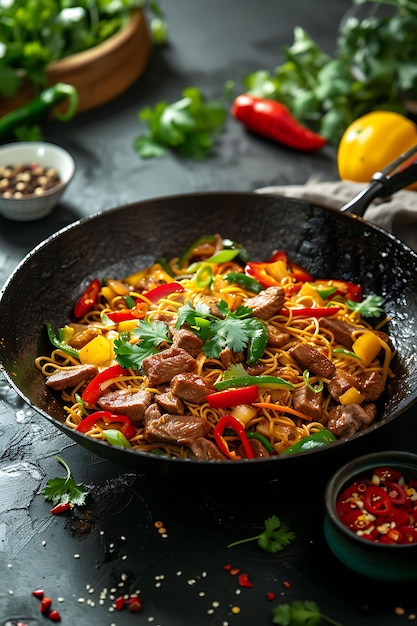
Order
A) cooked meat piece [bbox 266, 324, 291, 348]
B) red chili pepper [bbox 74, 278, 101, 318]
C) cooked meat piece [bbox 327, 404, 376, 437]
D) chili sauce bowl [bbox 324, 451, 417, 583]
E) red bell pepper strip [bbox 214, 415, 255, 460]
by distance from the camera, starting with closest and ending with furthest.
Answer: chili sauce bowl [bbox 324, 451, 417, 583] → red bell pepper strip [bbox 214, 415, 255, 460] → cooked meat piece [bbox 327, 404, 376, 437] → cooked meat piece [bbox 266, 324, 291, 348] → red chili pepper [bbox 74, 278, 101, 318]

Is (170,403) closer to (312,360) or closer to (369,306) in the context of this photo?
(312,360)

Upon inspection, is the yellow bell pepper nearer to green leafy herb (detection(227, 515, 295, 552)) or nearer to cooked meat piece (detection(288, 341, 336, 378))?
cooked meat piece (detection(288, 341, 336, 378))

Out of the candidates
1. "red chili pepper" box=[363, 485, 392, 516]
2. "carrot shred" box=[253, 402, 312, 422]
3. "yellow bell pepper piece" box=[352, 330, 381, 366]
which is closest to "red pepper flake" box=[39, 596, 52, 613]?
"carrot shred" box=[253, 402, 312, 422]

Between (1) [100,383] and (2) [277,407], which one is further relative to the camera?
(1) [100,383]

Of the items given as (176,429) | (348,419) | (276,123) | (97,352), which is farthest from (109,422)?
(276,123)

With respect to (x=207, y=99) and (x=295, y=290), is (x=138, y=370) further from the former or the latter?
(x=207, y=99)

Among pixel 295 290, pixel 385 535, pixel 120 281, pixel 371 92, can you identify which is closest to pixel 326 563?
pixel 385 535

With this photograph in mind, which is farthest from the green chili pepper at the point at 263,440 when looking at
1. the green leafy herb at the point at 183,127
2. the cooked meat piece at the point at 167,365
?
the green leafy herb at the point at 183,127
